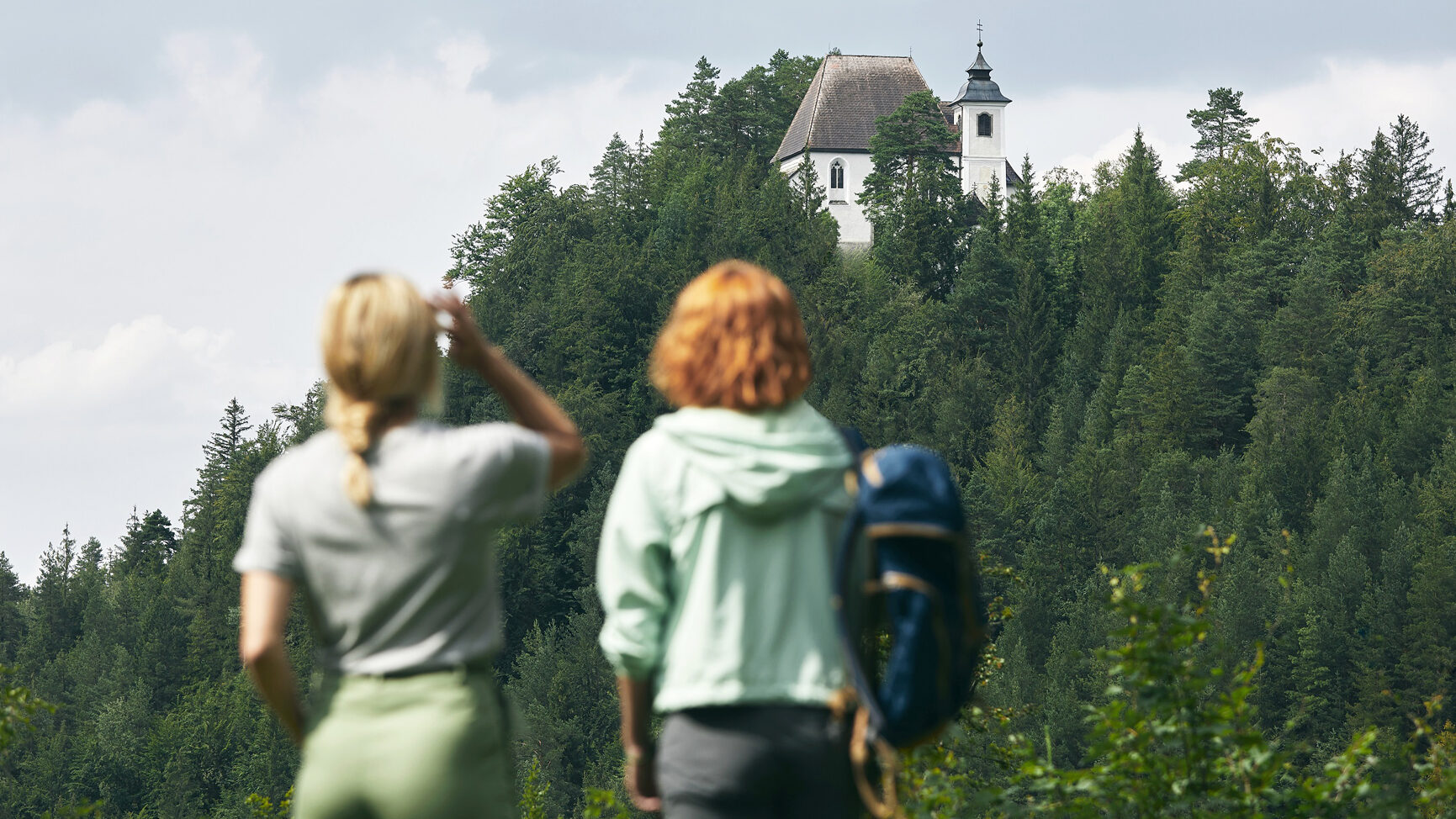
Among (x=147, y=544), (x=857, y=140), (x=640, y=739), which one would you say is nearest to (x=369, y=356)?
(x=640, y=739)

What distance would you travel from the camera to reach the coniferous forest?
2327 inches

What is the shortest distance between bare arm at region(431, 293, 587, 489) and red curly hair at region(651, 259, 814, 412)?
19 centimetres

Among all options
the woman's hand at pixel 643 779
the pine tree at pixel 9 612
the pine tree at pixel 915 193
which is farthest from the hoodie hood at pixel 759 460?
the pine tree at pixel 9 612

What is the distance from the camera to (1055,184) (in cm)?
8269

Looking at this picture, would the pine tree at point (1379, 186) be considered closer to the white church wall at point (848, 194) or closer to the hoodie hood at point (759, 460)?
the white church wall at point (848, 194)

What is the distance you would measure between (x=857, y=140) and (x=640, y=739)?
7625 cm

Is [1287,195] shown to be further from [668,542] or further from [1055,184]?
[668,542]

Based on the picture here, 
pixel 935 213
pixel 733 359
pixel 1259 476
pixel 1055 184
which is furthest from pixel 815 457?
pixel 1055 184

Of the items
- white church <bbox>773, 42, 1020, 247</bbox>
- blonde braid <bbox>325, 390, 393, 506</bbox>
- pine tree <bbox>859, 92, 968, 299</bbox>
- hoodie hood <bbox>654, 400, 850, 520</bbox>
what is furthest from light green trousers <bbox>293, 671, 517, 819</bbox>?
white church <bbox>773, 42, 1020, 247</bbox>

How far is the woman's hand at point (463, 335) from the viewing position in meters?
2.69

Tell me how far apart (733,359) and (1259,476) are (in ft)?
211

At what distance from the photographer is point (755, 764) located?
9.11ft

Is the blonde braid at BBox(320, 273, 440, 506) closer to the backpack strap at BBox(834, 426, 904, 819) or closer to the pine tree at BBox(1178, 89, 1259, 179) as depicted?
the backpack strap at BBox(834, 426, 904, 819)

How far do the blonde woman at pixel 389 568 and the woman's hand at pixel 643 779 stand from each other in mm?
332
